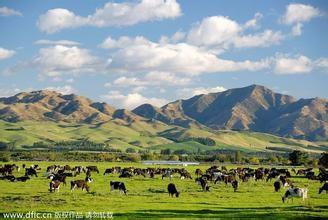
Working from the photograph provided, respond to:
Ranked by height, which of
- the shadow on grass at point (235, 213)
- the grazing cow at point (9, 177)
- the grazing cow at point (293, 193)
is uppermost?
the grazing cow at point (9, 177)

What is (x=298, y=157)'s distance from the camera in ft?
449

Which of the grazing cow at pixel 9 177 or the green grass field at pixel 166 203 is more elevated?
the grazing cow at pixel 9 177

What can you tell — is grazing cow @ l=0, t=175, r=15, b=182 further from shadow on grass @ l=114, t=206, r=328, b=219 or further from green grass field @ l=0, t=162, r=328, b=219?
shadow on grass @ l=114, t=206, r=328, b=219

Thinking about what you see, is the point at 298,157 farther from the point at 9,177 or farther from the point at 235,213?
the point at 235,213

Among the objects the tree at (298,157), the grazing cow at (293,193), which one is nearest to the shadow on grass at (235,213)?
the grazing cow at (293,193)

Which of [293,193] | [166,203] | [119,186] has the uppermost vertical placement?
[119,186]

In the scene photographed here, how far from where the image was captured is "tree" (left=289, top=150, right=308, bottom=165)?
136625mm

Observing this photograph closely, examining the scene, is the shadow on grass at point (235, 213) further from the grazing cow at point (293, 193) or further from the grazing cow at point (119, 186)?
the grazing cow at point (119, 186)

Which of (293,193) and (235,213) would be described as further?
(293,193)

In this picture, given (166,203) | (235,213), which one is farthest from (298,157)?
(235,213)

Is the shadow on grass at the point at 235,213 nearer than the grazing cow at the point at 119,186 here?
Yes

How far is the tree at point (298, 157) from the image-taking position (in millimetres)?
136625

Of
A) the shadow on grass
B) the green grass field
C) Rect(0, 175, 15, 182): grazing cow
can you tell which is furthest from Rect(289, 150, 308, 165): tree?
the shadow on grass

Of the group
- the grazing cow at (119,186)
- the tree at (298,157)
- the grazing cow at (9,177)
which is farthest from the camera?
the tree at (298,157)
